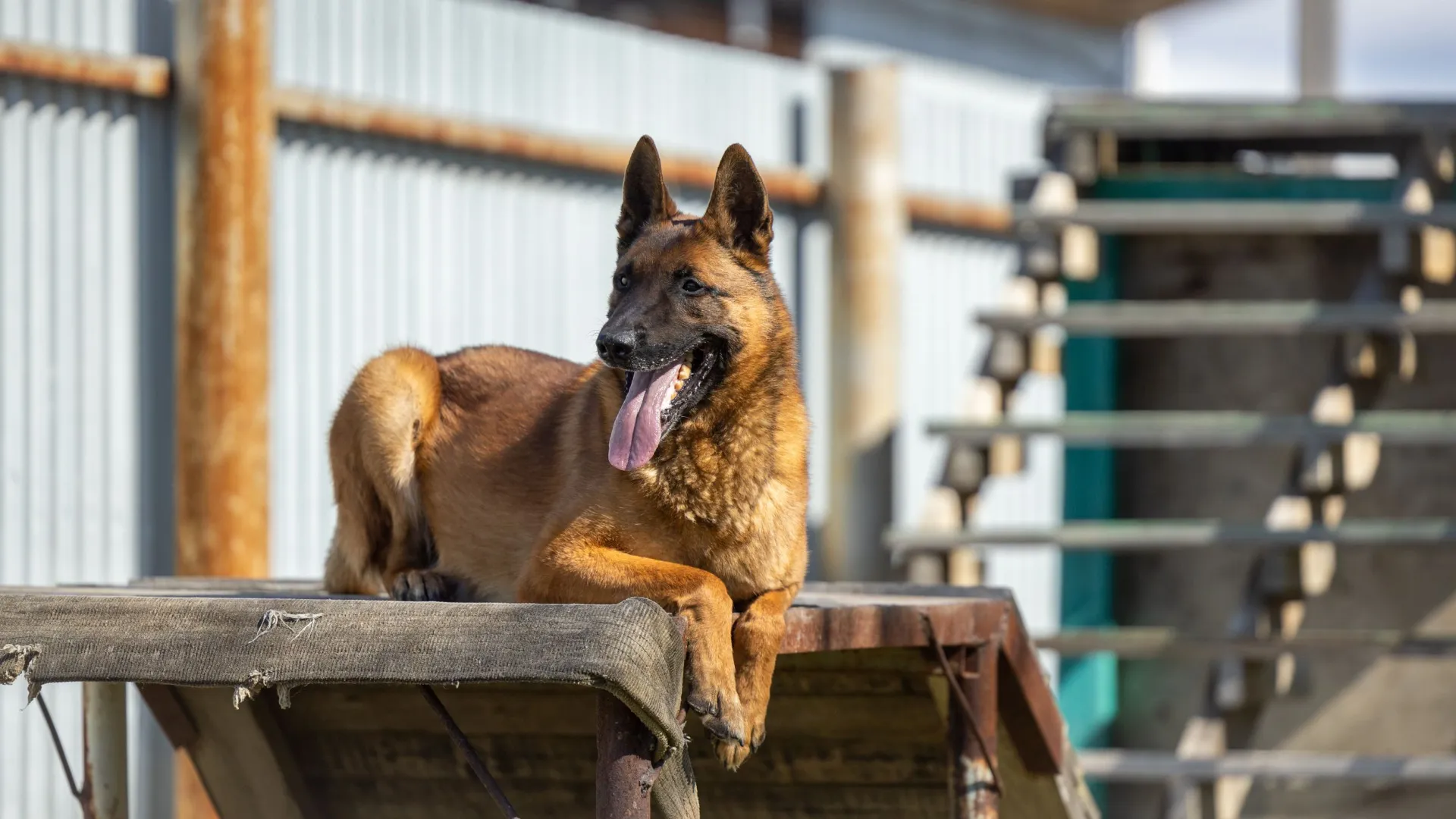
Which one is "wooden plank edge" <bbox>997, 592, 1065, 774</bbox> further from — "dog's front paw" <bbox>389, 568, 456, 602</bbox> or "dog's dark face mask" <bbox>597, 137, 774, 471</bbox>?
"dog's front paw" <bbox>389, 568, 456, 602</bbox>

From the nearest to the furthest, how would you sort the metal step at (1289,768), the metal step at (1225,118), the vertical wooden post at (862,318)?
the metal step at (1289,768), the metal step at (1225,118), the vertical wooden post at (862,318)

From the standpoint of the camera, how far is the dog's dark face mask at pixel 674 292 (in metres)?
3.03

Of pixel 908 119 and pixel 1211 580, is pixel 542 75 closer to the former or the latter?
pixel 908 119

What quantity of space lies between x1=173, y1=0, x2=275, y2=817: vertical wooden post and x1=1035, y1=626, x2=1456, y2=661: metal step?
2611mm

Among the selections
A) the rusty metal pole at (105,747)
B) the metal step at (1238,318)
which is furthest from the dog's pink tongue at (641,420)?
the metal step at (1238,318)

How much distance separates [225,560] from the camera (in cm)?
507

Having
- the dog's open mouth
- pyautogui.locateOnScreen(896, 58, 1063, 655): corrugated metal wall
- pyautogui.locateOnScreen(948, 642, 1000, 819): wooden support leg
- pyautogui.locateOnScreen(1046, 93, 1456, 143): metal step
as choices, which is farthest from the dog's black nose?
pyautogui.locateOnScreen(896, 58, 1063, 655): corrugated metal wall

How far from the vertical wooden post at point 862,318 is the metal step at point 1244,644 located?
3.95ft

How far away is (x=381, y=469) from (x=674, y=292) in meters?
1.04

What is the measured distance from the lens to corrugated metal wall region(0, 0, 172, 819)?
16.0ft

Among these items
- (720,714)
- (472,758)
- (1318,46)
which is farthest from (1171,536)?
(1318,46)

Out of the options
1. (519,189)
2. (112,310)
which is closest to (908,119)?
(519,189)

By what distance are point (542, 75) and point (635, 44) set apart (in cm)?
45

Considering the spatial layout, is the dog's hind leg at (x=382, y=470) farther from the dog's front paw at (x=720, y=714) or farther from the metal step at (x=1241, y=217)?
the metal step at (x=1241, y=217)
